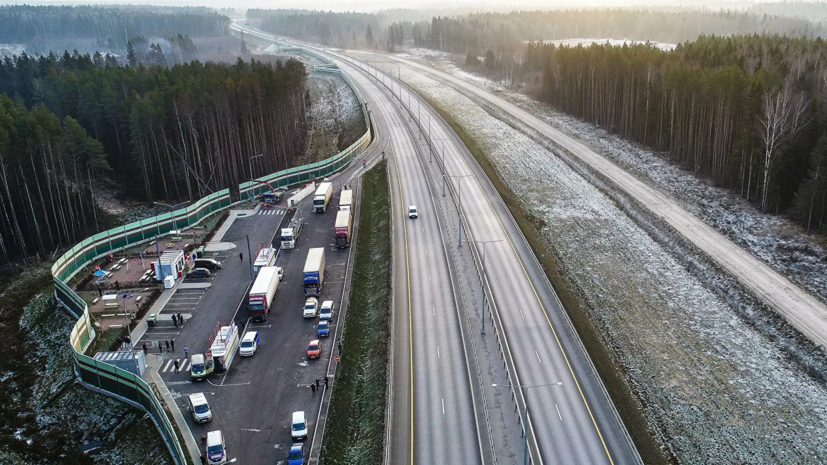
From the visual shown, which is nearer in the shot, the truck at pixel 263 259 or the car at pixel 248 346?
the car at pixel 248 346

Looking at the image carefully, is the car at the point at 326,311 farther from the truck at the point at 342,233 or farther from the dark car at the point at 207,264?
the dark car at the point at 207,264

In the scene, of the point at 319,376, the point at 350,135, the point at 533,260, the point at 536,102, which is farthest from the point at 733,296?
the point at 536,102

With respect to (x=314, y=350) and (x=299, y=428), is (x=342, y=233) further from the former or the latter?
(x=299, y=428)

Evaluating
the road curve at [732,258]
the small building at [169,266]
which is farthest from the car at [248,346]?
the road curve at [732,258]

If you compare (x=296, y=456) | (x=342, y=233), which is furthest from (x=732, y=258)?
(x=296, y=456)

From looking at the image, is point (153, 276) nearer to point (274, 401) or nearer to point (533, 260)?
point (274, 401)

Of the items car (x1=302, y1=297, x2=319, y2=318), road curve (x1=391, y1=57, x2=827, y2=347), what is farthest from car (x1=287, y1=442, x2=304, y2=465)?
road curve (x1=391, y1=57, x2=827, y2=347)
